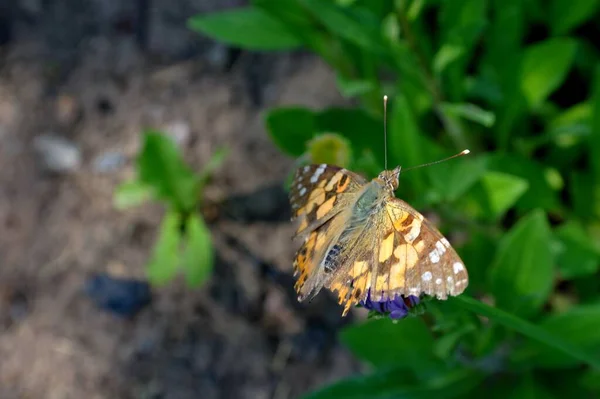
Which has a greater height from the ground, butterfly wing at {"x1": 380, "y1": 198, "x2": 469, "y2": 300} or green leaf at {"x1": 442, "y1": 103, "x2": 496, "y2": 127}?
butterfly wing at {"x1": 380, "y1": 198, "x2": 469, "y2": 300}

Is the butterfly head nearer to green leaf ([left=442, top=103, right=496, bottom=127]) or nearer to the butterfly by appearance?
the butterfly

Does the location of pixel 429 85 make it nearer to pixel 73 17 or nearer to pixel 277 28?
pixel 277 28

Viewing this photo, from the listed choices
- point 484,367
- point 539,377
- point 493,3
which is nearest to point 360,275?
point 484,367

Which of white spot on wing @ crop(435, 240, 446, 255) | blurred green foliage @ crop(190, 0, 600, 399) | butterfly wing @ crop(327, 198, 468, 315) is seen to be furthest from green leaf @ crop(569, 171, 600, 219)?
white spot on wing @ crop(435, 240, 446, 255)

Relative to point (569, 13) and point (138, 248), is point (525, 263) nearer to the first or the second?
point (569, 13)

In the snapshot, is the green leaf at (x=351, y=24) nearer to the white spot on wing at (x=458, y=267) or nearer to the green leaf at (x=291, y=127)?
the green leaf at (x=291, y=127)

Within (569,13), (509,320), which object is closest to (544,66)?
(569,13)
